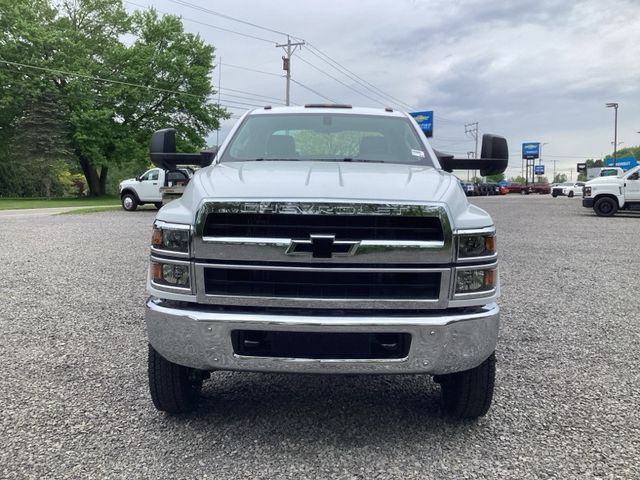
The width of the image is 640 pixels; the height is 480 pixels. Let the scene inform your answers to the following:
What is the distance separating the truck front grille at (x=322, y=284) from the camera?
2613mm

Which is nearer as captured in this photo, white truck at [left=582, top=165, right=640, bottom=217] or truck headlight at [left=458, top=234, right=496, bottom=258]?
truck headlight at [left=458, top=234, right=496, bottom=258]

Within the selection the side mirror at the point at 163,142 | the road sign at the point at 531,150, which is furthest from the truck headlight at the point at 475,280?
the road sign at the point at 531,150

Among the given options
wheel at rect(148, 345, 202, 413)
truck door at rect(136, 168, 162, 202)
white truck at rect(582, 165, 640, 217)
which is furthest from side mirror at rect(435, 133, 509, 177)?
truck door at rect(136, 168, 162, 202)

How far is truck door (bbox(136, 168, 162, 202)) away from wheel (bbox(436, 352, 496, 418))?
20.3 metres

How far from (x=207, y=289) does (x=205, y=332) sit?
21 centimetres

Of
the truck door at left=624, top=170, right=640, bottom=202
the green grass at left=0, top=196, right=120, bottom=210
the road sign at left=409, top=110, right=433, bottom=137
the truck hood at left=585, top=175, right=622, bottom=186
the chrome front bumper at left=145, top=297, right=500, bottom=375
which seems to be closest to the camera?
the chrome front bumper at left=145, top=297, right=500, bottom=375

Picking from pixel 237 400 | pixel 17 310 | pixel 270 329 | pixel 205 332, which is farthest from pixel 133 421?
pixel 17 310

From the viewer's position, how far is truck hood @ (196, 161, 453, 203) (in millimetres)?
2691

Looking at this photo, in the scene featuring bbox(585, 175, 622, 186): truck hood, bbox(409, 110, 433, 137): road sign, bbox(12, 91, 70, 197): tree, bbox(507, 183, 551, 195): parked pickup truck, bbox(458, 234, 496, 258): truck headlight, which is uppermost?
bbox(409, 110, 433, 137): road sign

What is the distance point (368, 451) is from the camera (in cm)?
277

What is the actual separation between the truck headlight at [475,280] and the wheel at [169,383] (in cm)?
157

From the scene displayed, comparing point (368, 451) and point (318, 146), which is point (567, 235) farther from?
point (368, 451)

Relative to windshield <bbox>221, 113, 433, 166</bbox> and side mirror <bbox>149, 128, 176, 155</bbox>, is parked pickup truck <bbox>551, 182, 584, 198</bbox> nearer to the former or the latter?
windshield <bbox>221, 113, 433, 166</bbox>

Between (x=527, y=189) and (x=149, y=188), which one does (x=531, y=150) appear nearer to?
(x=527, y=189)
